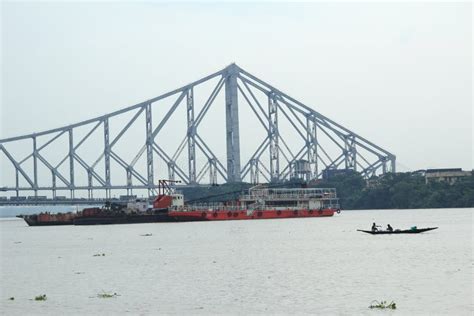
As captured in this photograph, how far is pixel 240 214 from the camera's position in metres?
160

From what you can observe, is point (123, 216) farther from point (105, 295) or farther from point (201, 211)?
point (105, 295)

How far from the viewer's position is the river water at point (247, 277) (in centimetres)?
4297

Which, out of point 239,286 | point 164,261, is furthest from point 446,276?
point 164,261

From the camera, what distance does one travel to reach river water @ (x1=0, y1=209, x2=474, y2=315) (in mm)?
42969

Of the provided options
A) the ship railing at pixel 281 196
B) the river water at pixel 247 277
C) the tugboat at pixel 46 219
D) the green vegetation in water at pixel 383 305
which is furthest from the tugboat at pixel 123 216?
the green vegetation in water at pixel 383 305

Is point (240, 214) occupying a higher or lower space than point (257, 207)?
lower

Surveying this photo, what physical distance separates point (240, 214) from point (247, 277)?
105m

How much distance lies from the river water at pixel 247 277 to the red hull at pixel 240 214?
6324cm

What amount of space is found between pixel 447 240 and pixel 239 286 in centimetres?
3696

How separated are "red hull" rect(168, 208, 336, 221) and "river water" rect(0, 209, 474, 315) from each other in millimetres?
63242

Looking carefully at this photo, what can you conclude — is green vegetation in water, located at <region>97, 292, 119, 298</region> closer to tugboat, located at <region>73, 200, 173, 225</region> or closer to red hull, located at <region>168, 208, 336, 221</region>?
tugboat, located at <region>73, 200, 173, 225</region>

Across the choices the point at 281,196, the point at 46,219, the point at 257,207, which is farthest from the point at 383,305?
the point at 46,219

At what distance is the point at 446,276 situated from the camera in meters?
51.9

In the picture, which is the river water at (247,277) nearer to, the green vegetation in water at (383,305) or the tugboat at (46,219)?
the green vegetation in water at (383,305)
